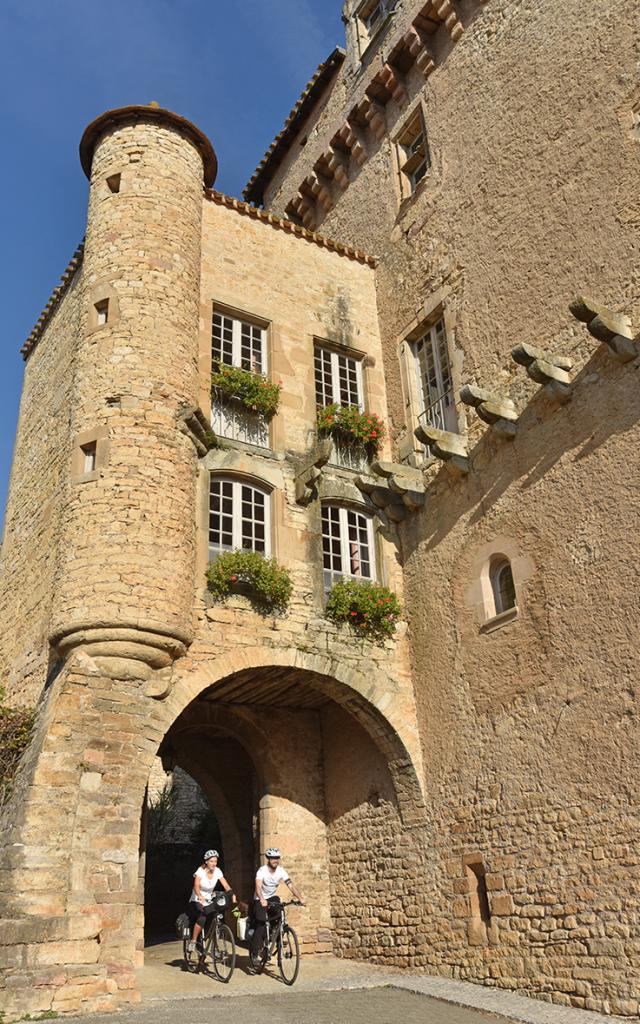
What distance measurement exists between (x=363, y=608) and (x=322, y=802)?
10.6 ft

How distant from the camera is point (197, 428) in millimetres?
10805

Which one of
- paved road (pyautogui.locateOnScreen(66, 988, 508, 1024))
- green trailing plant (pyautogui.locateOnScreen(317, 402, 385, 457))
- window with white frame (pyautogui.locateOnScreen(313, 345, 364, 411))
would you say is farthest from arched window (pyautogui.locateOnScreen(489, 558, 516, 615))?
paved road (pyautogui.locateOnScreen(66, 988, 508, 1024))

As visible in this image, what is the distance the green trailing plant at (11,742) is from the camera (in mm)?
9266

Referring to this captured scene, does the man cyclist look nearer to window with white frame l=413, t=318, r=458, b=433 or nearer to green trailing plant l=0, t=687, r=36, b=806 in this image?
green trailing plant l=0, t=687, r=36, b=806

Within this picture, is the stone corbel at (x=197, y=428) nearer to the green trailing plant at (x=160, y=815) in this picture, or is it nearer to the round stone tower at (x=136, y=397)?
the round stone tower at (x=136, y=397)

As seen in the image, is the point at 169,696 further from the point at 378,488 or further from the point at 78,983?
the point at 378,488

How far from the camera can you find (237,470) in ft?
37.0

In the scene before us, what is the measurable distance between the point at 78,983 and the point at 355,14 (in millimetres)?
17865

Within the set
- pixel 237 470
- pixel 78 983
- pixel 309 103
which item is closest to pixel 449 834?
pixel 78 983

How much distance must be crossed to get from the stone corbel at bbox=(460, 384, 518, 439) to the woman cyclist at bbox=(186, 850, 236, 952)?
19.8ft

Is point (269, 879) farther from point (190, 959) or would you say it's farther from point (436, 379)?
point (436, 379)

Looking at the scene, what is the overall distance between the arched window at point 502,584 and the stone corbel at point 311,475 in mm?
2717

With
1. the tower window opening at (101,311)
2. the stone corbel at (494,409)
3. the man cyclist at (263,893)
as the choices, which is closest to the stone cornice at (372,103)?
the stone corbel at (494,409)

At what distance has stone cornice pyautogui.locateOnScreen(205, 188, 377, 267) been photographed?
13.4 metres
